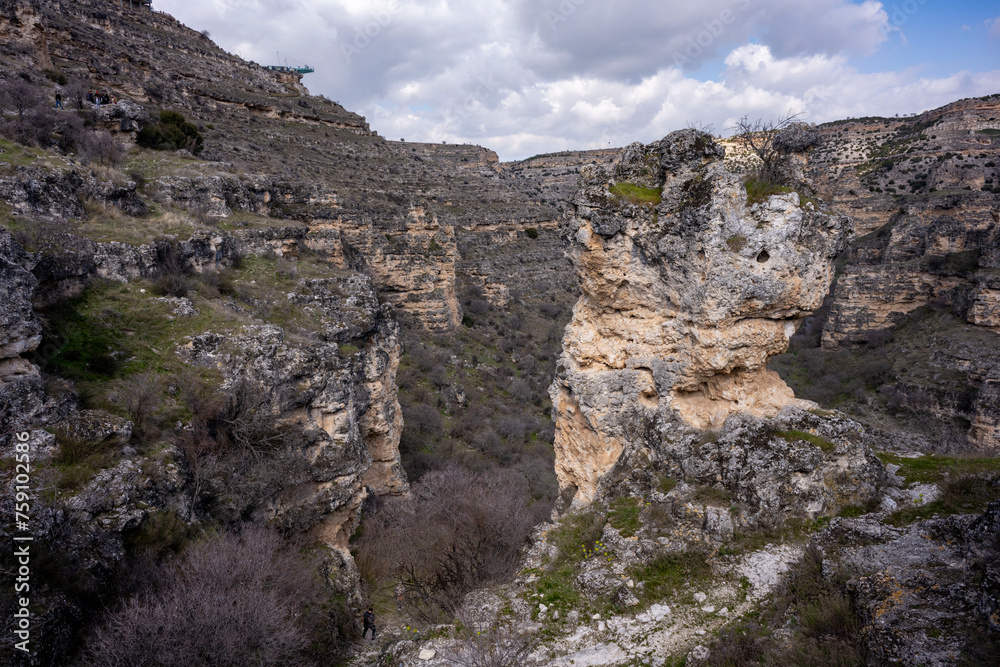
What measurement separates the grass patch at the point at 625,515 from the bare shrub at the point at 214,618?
4.31 metres

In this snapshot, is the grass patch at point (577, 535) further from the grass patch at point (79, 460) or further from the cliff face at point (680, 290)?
the grass patch at point (79, 460)

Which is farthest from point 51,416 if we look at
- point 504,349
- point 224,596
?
point 504,349

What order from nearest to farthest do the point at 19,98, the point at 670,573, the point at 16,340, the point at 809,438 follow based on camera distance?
the point at 670,573
the point at 809,438
the point at 16,340
the point at 19,98

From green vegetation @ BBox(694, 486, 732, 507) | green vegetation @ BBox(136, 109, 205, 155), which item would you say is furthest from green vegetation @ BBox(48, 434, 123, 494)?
green vegetation @ BBox(136, 109, 205, 155)

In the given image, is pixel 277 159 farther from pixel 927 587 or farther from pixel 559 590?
pixel 927 587

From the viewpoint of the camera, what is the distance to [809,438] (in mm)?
6059

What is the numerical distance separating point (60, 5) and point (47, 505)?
44.3m

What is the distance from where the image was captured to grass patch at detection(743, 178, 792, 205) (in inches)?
249

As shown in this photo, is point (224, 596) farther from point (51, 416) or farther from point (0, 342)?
point (0, 342)

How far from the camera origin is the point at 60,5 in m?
31.8

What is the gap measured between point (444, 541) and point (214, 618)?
18.0 ft

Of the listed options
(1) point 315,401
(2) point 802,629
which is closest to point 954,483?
(2) point 802,629

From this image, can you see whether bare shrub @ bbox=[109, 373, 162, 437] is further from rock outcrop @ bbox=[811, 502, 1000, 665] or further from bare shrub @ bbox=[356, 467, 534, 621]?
rock outcrop @ bbox=[811, 502, 1000, 665]

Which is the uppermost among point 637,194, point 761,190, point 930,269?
point 637,194
